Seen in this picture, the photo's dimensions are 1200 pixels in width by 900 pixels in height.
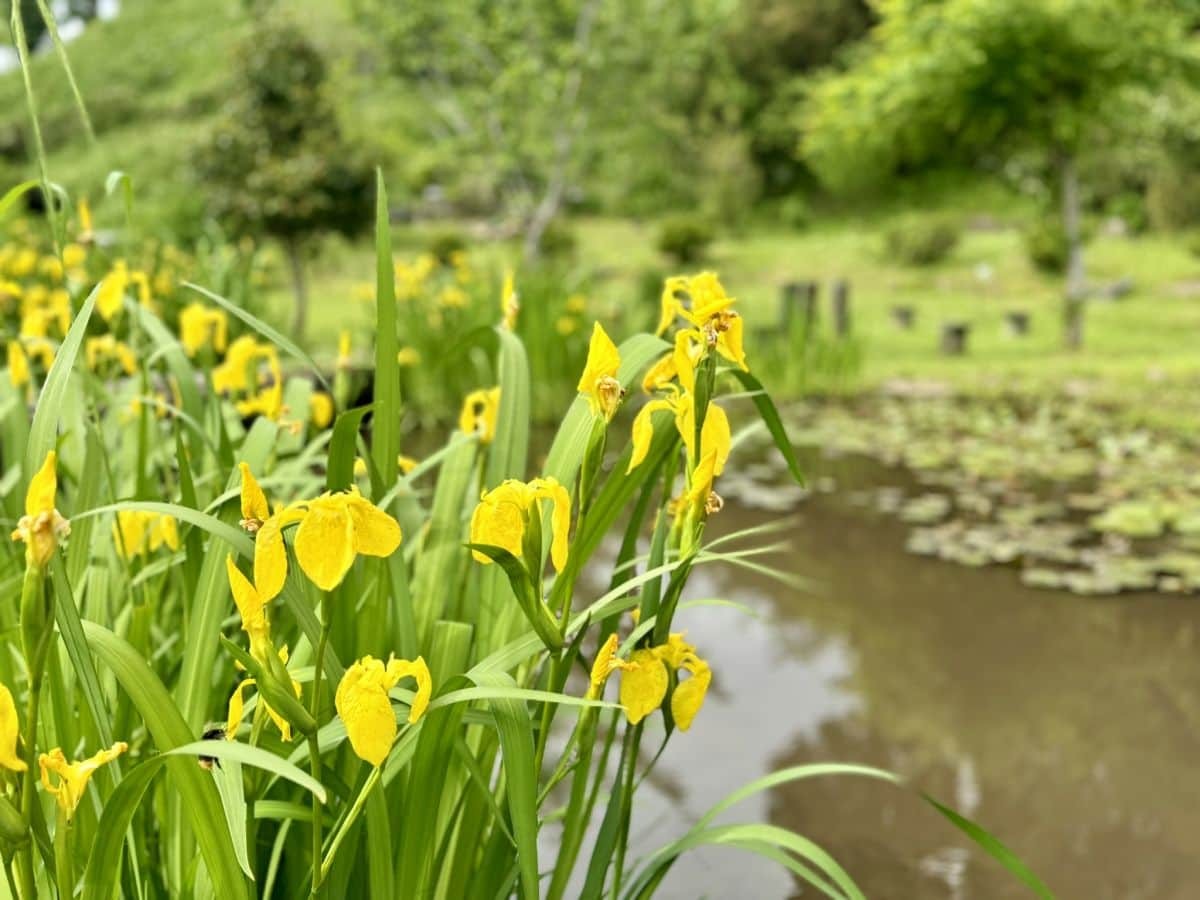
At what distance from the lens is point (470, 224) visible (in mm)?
18969

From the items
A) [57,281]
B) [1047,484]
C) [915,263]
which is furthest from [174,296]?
[915,263]

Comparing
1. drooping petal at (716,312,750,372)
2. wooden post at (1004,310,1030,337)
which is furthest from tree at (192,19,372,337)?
drooping petal at (716,312,750,372)

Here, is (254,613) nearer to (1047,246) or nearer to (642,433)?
(642,433)

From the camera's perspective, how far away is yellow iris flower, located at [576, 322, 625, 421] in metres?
0.70

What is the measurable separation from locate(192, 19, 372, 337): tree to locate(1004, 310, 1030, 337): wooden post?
499 cm

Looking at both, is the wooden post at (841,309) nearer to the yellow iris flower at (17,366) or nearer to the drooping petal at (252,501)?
the yellow iris flower at (17,366)

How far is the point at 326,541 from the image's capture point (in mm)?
564

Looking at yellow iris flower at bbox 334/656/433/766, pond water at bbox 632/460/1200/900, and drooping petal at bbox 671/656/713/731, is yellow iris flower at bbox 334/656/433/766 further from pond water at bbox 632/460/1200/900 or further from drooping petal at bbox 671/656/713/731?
pond water at bbox 632/460/1200/900

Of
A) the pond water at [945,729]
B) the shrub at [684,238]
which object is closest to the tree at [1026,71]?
the shrub at [684,238]

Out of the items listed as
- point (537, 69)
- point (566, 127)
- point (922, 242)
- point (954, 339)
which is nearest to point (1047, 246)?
point (922, 242)

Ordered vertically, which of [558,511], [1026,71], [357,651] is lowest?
[357,651]

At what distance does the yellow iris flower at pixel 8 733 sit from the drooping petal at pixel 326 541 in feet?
0.54

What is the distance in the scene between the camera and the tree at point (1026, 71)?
7.95 meters

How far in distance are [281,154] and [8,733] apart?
816 centimetres
